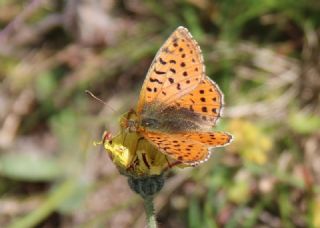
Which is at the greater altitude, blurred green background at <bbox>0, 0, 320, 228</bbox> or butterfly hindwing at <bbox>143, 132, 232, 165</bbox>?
blurred green background at <bbox>0, 0, 320, 228</bbox>

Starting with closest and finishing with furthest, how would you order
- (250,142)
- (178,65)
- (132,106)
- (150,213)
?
(150,213) → (178,65) → (250,142) → (132,106)

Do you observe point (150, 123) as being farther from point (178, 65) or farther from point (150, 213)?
point (150, 213)

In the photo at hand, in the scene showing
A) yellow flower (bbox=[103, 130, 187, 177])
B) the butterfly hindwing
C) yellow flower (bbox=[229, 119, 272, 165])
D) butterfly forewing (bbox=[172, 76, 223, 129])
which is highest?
yellow flower (bbox=[229, 119, 272, 165])

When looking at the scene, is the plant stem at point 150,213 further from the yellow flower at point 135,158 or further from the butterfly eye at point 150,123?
the butterfly eye at point 150,123

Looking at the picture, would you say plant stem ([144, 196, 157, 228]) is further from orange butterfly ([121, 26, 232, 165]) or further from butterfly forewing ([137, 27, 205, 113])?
butterfly forewing ([137, 27, 205, 113])

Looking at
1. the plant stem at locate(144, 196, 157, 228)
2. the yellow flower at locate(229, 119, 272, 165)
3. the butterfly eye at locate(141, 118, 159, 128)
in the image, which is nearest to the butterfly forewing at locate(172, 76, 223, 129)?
the butterfly eye at locate(141, 118, 159, 128)

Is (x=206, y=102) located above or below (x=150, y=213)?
above

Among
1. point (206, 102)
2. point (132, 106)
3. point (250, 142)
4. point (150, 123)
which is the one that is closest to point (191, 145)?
point (206, 102)

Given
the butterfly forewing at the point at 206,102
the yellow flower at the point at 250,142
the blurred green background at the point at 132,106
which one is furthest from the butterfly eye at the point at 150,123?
the yellow flower at the point at 250,142
